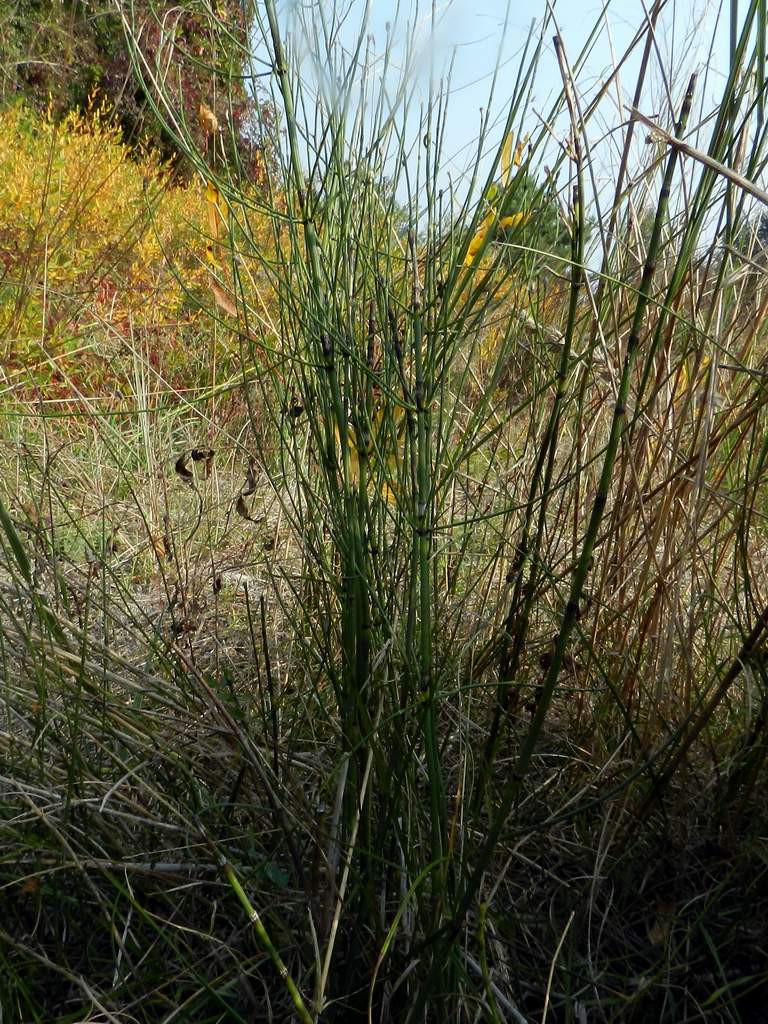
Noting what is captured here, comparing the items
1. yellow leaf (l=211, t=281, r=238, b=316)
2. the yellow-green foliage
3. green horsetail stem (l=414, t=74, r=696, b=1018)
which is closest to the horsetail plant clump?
green horsetail stem (l=414, t=74, r=696, b=1018)

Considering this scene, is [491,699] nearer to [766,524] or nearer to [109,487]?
[766,524]

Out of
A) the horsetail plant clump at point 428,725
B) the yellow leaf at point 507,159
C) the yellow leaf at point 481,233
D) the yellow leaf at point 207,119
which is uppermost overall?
the yellow leaf at point 507,159

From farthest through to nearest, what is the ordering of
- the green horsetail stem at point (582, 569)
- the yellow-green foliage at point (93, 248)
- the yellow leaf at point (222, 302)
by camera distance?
the yellow-green foliage at point (93, 248), the yellow leaf at point (222, 302), the green horsetail stem at point (582, 569)

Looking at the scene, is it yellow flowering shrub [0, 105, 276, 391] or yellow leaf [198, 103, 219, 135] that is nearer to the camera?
yellow leaf [198, 103, 219, 135]

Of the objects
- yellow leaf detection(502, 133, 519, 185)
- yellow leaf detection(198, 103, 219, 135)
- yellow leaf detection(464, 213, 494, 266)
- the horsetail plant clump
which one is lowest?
the horsetail plant clump

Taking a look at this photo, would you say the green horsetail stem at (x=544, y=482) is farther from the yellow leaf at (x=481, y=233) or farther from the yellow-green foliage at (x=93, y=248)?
the yellow-green foliage at (x=93, y=248)

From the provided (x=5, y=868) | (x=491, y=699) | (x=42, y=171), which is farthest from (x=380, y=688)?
(x=42, y=171)

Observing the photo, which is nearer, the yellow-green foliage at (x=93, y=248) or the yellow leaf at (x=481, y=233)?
the yellow leaf at (x=481, y=233)

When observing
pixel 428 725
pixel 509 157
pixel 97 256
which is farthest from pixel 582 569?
pixel 97 256

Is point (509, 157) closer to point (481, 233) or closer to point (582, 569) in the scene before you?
point (481, 233)

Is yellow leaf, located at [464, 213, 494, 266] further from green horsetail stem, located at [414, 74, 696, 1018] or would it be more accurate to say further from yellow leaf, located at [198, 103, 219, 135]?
yellow leaf, located at [198, 103, 219, 135]

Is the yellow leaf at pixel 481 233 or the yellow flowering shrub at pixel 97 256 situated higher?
the yellow leaf at pixel 481 233

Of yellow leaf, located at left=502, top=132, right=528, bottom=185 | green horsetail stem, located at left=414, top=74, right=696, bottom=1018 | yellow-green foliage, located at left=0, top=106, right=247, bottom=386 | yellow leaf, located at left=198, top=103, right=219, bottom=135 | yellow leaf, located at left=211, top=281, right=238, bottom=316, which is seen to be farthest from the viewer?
yellow-green foliage, located at left=0, top=106, right=247, bottom=386

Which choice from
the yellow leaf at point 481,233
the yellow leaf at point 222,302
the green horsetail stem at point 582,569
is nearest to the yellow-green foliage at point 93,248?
the yellow leaf at point 222,302
